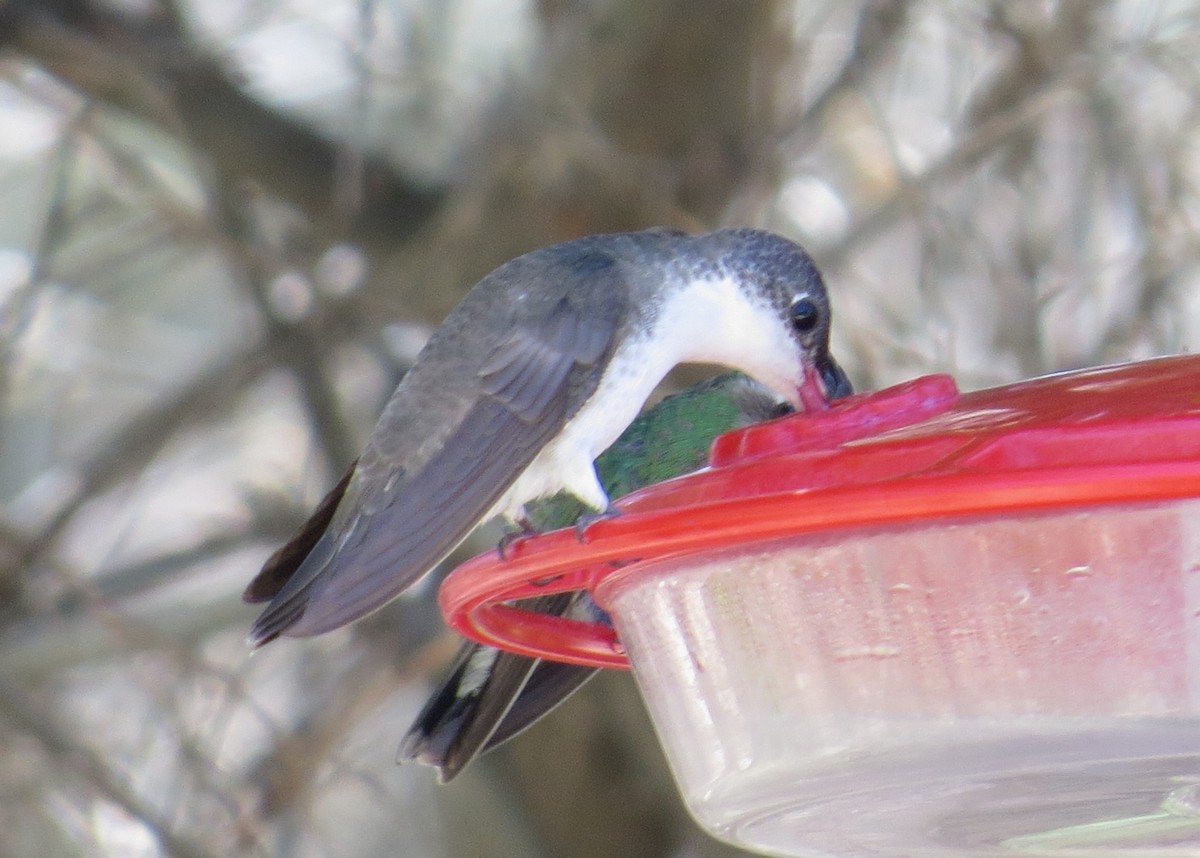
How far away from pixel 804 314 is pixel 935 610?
125cm

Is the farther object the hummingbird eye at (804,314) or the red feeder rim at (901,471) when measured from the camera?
the hummingbird eye at (804,314)

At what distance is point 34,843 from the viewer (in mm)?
4746

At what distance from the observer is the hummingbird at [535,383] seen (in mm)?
2018

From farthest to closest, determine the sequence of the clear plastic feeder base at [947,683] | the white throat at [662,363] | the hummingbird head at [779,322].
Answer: the hummingbird head at [779,322], the white throat at [662,363], the clear plastic feeder base at [947,683]

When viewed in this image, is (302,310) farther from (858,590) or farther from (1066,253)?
(858,590)

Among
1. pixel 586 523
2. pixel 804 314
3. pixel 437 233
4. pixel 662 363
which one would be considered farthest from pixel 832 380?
pixel 437 233

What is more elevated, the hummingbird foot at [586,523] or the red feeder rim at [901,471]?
the hummingbird foot at [586,523]

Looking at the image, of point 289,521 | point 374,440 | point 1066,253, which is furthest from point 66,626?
point 1066,253

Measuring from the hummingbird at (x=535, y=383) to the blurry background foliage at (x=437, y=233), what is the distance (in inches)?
38.9

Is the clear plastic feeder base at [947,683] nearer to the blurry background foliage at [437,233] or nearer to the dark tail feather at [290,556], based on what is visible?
the dark tail feather at [290,556]

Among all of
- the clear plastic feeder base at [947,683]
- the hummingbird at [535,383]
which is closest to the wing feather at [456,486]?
the hummingbird at [535,383]

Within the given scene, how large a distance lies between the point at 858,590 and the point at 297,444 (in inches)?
182

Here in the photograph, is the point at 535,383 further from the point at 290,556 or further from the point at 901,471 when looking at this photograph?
the point at 901,471

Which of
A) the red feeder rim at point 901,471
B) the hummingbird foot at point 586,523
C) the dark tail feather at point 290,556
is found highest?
the dark tail feather at point 290,556
